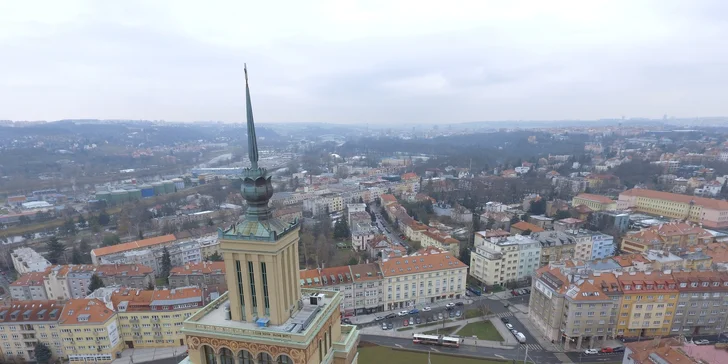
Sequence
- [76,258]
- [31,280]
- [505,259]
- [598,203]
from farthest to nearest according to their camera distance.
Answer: [598,203]
[76,258]
[505,259]
[31,280]

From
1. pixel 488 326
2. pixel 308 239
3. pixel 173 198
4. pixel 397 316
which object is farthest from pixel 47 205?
pixel 488 326

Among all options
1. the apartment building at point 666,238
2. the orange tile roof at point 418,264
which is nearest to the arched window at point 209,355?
the orange tile roof at point 418,264

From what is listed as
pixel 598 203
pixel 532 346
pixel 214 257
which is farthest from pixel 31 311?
pixel 598 203

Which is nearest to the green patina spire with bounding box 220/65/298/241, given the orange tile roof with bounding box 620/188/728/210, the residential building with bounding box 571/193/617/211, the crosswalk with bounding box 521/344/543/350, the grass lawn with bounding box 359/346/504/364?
the grass lawn with bounding box 359/346/504/364

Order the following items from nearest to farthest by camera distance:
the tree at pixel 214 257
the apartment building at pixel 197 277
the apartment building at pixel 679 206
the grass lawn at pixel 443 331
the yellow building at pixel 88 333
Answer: the yellow building at pixel 88 333 < the grass lawn at pixel 443 331 < the apartment building at pixel 197 277 < the tree at pixel 214 257 < the apartment building at pixel 679 206

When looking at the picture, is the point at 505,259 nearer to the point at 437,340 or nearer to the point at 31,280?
the point at 437,340

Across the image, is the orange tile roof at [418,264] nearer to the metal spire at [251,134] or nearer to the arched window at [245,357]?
the arched window at [245,357]
